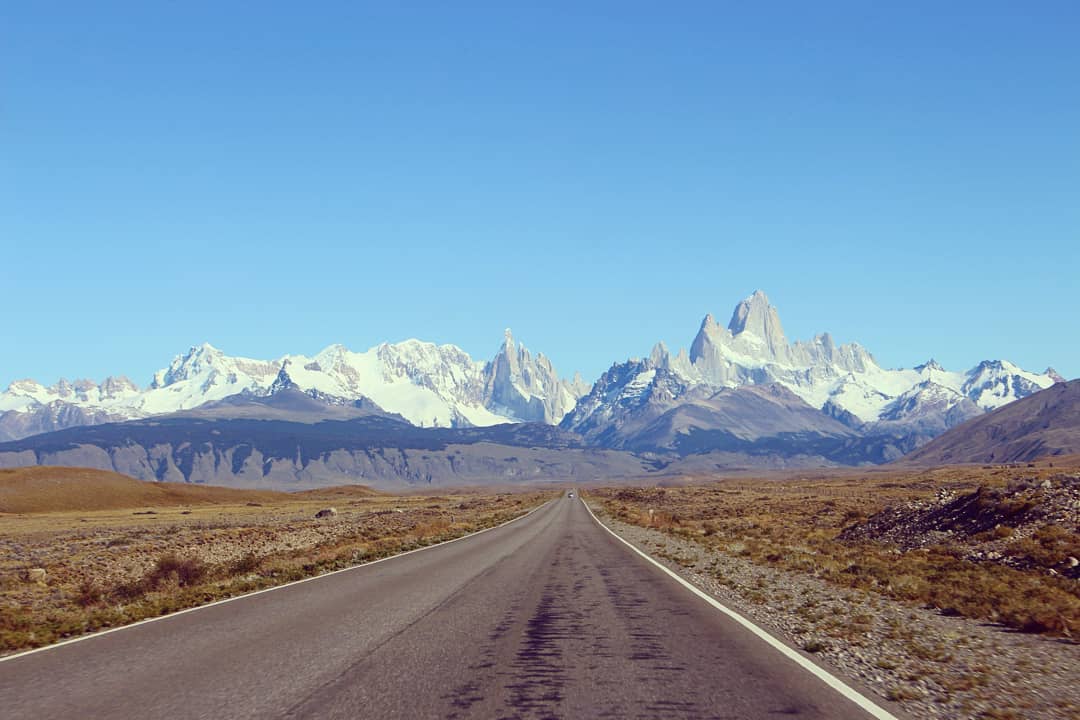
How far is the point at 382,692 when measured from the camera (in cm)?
1021

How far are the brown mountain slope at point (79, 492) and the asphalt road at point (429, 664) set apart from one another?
12587 cm

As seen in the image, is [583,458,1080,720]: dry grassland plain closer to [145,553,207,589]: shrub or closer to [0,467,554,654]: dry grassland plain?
[0,467,554,654]: dry grassland plain

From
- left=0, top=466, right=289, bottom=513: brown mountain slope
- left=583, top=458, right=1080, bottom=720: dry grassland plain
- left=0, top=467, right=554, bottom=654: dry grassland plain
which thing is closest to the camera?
left=583, top=458, right=1080, bottom=720: dry grassland plain

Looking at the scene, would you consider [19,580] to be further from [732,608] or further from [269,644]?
[732,608]

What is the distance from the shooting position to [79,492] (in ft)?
461

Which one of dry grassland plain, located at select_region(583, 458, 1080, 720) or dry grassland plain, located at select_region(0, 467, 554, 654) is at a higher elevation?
dry grassland plain, located at select_region(583, 458, 1080, 720)

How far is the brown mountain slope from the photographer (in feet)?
425

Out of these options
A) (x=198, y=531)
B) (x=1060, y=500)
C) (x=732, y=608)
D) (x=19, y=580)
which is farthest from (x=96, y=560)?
(x=1060, y=500)

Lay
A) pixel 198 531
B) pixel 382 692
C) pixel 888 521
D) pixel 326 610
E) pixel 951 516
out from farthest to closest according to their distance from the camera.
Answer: pixel 198 531 < pixel 888 521 < pixel 951 516 < pixel 326 610 < pixel 382 692

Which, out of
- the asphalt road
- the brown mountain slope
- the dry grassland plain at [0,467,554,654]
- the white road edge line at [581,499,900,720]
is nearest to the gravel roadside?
the white road edge line at [581,499,900,720]

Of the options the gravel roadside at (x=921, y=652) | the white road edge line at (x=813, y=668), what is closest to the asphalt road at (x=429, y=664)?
the white road edge line at (x=813, y=668)

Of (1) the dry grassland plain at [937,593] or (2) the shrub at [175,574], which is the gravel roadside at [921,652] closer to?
(1) the dry grassland plain at [937,593]

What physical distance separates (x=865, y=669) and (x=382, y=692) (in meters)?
6.35

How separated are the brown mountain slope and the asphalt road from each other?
126m
